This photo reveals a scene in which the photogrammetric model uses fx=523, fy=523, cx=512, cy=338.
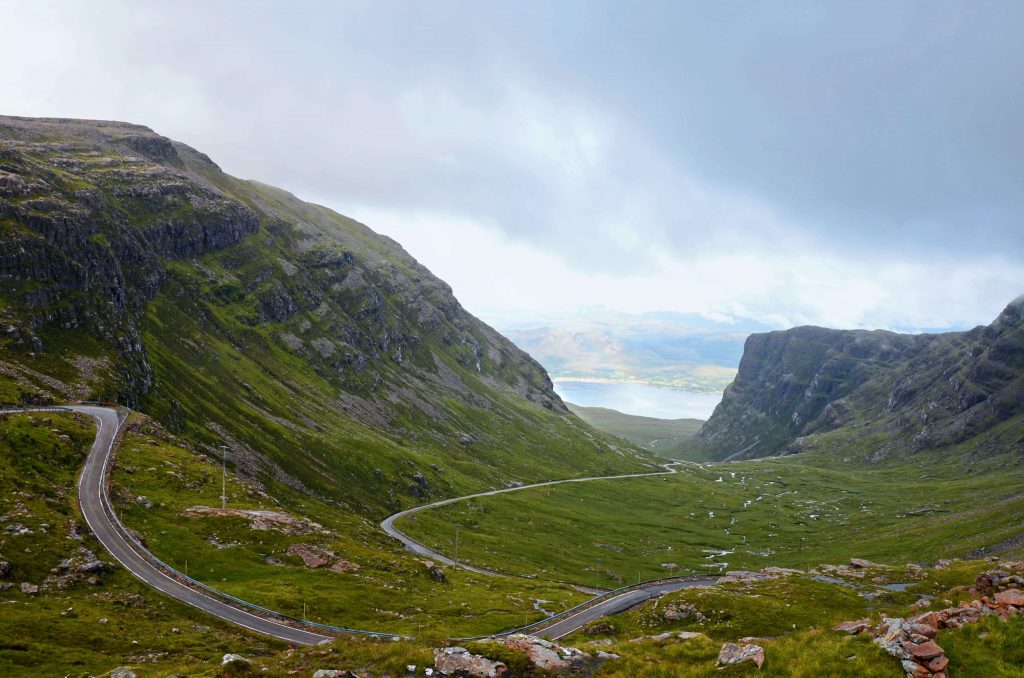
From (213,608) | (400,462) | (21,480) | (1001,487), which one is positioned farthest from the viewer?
(1001,487)

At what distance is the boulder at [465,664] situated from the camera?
1014 inches

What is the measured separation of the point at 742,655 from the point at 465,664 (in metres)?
13.4

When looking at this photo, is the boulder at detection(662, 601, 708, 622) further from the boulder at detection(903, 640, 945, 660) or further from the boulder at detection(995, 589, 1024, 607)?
the boulder at detection(903, 640, 945, 660)

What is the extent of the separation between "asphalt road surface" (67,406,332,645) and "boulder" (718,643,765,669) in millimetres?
35780

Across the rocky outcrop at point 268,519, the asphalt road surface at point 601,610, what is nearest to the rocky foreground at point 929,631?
the asphalt road surface at point 601,610

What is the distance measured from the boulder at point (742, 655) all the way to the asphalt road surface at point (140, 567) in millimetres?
35780

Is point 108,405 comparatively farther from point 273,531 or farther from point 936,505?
point 936,505

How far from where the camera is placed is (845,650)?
22.9 metres

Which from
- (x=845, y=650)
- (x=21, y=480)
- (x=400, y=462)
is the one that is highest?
(x=845, y=650)

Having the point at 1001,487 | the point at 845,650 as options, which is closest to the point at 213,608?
the point at 845,650

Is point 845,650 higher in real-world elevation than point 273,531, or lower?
higher

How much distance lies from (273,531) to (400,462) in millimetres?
101557

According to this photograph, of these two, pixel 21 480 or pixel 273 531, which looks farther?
pixel 273 531

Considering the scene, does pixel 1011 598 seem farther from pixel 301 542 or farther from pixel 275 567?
pixel 301 542
